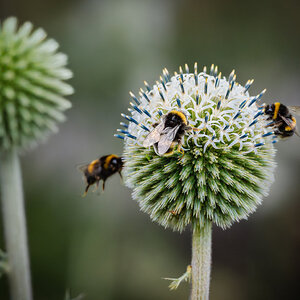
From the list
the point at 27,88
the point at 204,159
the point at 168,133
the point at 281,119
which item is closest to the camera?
the point at 168,133

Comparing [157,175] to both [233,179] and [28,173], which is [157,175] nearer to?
[233,179]

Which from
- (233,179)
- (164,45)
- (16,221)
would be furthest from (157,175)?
(164,45)

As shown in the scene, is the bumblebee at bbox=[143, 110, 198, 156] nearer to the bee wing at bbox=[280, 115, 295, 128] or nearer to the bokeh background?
the bee wing at bbox=[280, 115, 295, 128]

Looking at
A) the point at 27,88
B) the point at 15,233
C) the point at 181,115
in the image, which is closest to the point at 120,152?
the point at 27,88

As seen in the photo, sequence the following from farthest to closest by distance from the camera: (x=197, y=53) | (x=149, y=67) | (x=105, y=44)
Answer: (x=197, y=53)
(x=149, y=67)
(x=105, y=44)

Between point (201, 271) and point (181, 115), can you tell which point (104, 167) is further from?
point (201, 271)

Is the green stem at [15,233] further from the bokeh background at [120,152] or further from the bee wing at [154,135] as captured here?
the bokeh background at [120,152]

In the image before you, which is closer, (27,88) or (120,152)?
(27,88)

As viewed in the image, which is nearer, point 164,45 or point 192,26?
point 164,45
